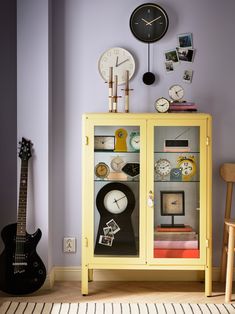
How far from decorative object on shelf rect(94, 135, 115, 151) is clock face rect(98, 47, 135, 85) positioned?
53cm

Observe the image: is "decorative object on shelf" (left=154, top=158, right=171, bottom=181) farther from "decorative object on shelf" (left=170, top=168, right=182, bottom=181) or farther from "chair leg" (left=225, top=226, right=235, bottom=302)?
"chair leg" (left=225, top=226, right=235, bottom=302)

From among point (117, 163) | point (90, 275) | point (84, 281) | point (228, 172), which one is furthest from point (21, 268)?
point (228, 172)

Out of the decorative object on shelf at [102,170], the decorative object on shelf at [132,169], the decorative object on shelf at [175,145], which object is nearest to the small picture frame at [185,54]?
the decorative object on shelf at [175,145]

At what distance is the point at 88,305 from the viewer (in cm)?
348

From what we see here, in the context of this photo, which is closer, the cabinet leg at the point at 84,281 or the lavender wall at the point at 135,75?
the cabinet leg at the point at 84,281

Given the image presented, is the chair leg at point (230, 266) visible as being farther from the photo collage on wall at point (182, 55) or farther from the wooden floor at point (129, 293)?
the photo collage on wall at point (182, 55)

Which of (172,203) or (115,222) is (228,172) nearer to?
(172,203)

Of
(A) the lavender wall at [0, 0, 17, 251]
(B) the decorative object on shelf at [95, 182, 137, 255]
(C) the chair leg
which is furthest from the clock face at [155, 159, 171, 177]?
(A) the lavender wall at [0, 0, 17, 251]

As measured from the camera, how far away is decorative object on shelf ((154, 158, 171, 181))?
3729mm

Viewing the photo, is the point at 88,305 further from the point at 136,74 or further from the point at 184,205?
the point at 136,74

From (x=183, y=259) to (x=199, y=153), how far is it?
76cm

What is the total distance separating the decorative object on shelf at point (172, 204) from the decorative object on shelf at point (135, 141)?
0.37 m

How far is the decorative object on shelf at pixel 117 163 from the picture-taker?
147 inches

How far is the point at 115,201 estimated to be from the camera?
3.76 metres
